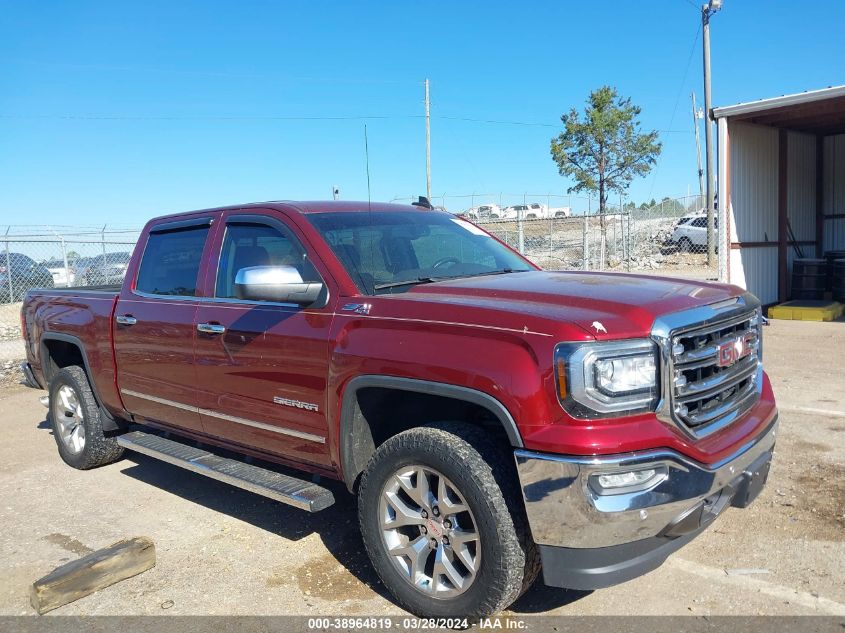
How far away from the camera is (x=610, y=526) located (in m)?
2.73

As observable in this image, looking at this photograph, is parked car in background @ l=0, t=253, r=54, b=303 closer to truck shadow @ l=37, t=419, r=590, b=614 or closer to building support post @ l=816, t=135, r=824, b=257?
truck shadow @ l=37, t=419, r=590, b=614

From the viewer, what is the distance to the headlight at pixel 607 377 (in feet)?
9.05

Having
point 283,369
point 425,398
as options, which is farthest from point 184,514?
point 425,398

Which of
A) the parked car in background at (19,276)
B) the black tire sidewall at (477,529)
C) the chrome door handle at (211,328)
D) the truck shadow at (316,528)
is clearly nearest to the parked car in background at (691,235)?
the parked car in background at (19,276)

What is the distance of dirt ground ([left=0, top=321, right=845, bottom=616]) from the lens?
3434mm

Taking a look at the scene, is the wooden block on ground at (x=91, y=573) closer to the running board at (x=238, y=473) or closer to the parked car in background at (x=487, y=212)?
the running board at (x=238, y=473)

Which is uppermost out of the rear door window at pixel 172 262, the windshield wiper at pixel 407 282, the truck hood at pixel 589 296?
the rear door window at pixel 172 262

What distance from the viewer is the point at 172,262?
4930 mm

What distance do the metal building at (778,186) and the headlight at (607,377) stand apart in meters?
10.6

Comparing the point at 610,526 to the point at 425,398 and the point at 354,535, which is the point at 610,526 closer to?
the point at 425,398

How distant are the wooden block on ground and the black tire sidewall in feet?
4.71

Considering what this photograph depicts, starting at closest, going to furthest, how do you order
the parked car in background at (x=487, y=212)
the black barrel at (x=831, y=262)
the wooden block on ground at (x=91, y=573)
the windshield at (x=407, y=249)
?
the wooden block on ground at (x=91, y=573), the windshield at (x=407, y=249), the black barrel at (x=831, y=262), the parked car in background at (x=487, y=212)

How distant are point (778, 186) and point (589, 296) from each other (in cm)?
1371

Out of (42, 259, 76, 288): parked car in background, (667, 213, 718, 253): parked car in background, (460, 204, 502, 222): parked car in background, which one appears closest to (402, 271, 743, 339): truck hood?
(42, 259, 76, 288): parked car in background
